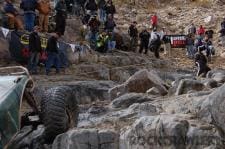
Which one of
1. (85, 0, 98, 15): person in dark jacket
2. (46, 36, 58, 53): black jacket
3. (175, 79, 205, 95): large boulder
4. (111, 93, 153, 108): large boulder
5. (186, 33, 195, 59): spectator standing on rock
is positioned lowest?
(186, 33, 195, 59): spectator standing on rock

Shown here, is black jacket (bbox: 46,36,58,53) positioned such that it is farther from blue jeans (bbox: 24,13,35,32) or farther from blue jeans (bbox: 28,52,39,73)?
blue jeans (bbox: 24,13,35,32)

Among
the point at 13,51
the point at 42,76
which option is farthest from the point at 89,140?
the point at 13,51

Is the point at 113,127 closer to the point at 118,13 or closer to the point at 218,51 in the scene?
the point at 218,51

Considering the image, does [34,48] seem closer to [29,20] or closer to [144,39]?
[29,20]

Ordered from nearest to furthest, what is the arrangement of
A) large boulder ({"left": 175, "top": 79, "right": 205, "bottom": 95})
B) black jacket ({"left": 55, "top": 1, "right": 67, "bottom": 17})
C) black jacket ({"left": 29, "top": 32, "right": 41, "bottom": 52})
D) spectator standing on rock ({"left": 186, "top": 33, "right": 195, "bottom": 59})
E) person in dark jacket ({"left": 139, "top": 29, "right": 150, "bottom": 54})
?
large boulder ({"left": 175, "top": 79, "right": 205, "bottom": 95})
black jacket ({"left": 29, "top": 32, "right": 41, "bottom": 52})
black jacket ({"left": 55, "top": 1, "right": 67, "bottom": 17})
person in dark jacket ({"left": 139, "top": 29, "right": 150, "bottom": 54})
spectator standing on rock ({"left": 186, "top": 33, "right": 195, "bottom": 59})

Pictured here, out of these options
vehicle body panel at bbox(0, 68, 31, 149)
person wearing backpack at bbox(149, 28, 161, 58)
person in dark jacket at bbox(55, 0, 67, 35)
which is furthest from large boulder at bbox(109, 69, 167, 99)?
person wearing backpack at bbox(149, 28, 161, 58)

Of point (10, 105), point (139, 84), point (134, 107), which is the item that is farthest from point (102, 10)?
point (10, 105)

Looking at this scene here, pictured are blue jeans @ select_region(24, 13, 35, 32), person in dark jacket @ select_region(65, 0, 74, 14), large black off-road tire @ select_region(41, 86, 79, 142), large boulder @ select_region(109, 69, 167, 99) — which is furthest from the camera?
person in dark jacket @ select_region(65, 0, 74, 14)

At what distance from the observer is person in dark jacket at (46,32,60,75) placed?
61.3ft

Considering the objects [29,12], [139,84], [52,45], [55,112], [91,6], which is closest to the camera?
[55,112]

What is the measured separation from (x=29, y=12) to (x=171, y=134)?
40.4 feet

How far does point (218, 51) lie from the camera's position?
31188 millimetres

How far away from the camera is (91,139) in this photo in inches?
378

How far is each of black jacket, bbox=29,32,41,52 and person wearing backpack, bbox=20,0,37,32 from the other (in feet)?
6.64
